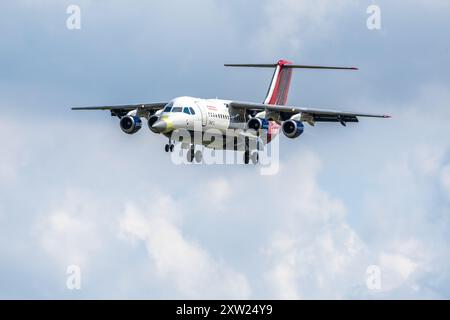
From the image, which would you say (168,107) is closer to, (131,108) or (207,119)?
(207,119)

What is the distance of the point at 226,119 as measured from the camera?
65.9 metres

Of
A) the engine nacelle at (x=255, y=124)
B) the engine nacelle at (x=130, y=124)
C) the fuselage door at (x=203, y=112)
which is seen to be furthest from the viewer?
the engine nacelle at (x=255, y=124)

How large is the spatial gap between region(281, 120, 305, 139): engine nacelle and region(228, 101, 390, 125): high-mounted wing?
1238 mm

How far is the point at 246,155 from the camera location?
220 ft

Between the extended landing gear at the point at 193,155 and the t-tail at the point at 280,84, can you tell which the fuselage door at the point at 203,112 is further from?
the t-tail at the point at 280,84

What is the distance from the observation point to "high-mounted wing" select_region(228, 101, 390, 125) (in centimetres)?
6406

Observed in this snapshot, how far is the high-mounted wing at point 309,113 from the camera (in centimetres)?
6406

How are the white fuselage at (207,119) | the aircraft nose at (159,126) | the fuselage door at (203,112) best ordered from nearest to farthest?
1. the aircraft nose at (159,126)
2. the white fuselage at (207,119)
3. the fuselage door at (203,112)

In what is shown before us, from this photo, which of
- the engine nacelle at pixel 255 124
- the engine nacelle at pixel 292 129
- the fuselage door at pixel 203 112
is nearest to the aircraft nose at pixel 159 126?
the fuselage door at pixel 203 112

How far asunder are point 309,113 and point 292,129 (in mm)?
1707

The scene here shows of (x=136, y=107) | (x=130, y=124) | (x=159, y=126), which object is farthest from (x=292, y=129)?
(x=136, y=107)

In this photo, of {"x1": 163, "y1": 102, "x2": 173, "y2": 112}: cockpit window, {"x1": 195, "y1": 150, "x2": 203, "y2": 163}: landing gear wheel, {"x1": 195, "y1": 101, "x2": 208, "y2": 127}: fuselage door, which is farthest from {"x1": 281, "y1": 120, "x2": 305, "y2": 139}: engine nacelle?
{"x1": 163, "y1": 102, "x2": 173, "y2": 112}: cockpit window
